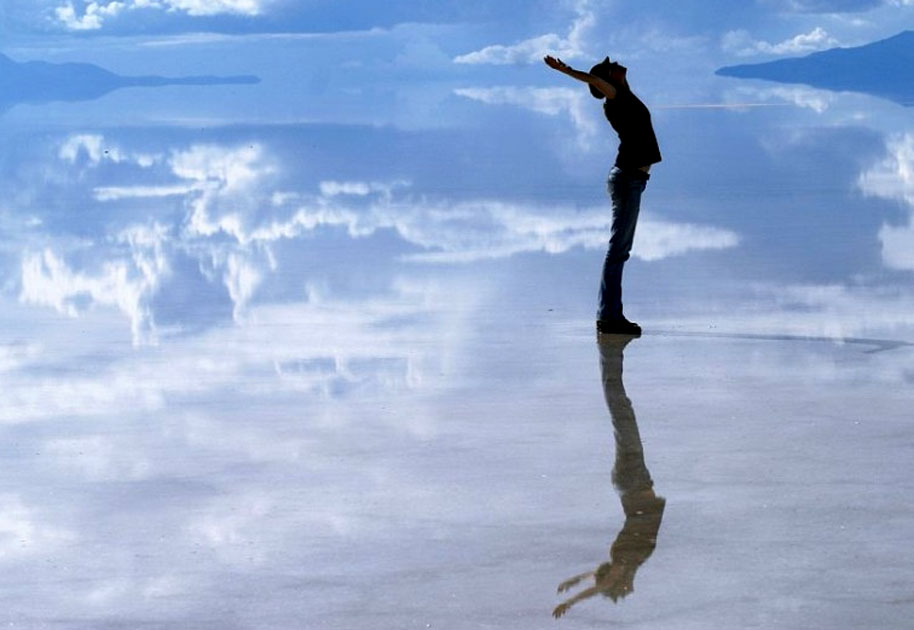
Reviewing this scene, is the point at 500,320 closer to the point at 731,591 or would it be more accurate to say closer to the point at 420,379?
the point at 420,379

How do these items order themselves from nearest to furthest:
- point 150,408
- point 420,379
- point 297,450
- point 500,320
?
point 297,450 → point 150,408 → point 420,379 → point 500,320

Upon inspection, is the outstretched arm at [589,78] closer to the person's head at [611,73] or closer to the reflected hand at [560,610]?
the person's head at [611,73]

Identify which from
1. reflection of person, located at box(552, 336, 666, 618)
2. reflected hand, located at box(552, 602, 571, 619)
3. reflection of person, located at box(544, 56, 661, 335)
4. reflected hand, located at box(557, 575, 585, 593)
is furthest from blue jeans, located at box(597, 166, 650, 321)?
reflected hand, located at box(552, 602, 571, 619)

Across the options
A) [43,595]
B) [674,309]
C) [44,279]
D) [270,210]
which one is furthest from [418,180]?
[43,595]

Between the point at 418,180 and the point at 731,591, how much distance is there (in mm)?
18060

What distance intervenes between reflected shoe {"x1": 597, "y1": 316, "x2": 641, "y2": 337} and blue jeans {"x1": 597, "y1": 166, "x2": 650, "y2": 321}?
0.03 meters

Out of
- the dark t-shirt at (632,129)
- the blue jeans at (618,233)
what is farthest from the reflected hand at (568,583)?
the dark t-shirt at (632,129)

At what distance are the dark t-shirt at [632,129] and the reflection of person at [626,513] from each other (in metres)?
2.11

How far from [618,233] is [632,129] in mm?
643

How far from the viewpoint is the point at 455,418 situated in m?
8.33

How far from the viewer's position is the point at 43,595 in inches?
224

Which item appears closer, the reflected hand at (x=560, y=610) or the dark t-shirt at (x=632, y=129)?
the reflected hand at (x=560, y=610)

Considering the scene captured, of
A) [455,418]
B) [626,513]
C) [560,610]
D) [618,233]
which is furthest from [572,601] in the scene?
[618,233]

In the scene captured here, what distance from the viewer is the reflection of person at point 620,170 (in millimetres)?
10750
